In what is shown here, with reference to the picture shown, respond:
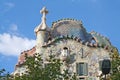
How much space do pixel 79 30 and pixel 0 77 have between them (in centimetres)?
1511

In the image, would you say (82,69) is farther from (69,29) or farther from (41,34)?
(41,34)

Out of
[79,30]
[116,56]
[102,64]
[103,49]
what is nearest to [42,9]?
[79,30]

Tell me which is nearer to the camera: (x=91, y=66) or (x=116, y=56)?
(x=116, y=56)

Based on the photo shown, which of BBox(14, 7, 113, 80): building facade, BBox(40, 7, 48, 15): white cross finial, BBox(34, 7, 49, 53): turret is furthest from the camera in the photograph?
BBox(40, 7, 48, 15): white cross finial

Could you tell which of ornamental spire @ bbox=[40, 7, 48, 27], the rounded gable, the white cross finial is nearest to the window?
the rounded gable

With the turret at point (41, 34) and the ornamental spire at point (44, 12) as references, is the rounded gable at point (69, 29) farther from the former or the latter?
the ornamental spire at point (44, 12)

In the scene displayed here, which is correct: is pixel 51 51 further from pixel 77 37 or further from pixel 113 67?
pixel 113 67

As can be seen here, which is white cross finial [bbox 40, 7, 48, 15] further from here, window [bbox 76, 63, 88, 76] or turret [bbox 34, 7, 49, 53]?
window [bbox 76, 63, 88, 76]

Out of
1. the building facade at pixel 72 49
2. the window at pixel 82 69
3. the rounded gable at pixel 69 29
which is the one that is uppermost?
the rounded gable at pixel 69 29

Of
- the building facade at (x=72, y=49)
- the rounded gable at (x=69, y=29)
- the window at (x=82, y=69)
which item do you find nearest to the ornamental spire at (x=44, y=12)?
the building facade at (x=72, y=49)

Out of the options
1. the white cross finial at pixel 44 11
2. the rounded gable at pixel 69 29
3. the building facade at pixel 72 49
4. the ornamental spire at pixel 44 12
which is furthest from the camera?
the white cross finial at pixel 44 11

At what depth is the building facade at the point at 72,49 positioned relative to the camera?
3456 cm

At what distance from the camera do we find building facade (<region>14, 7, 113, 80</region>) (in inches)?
1361

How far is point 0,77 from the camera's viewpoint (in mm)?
22797
